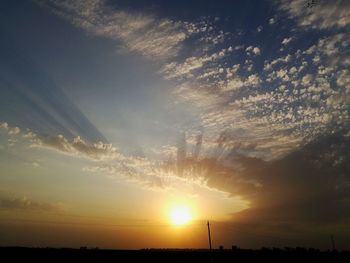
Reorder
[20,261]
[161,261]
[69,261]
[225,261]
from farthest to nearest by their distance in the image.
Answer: [225,261] → [161,261] → [69,261] → [20,261]

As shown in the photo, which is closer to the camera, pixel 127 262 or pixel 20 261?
pixel 20 261

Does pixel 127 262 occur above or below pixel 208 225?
below

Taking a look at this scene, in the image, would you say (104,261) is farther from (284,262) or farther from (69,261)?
(284,262)

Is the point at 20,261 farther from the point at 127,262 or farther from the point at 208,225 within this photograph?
the point at 208,225

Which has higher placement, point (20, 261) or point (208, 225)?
point (208, 225)

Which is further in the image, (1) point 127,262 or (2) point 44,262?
(1) point 127,262

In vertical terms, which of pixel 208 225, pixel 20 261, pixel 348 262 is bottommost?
pixel 348 262

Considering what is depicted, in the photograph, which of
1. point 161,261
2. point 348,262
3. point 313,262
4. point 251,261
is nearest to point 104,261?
point 161,261

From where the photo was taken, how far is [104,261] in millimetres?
77938

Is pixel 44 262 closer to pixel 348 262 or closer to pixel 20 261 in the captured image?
pixel 20 261

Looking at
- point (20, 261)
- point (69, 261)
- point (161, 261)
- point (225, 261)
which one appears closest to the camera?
point (20, 261)

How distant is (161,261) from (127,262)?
9.01m

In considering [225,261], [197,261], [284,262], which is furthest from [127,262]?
[284,262]

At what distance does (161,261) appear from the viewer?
82.5 metres
